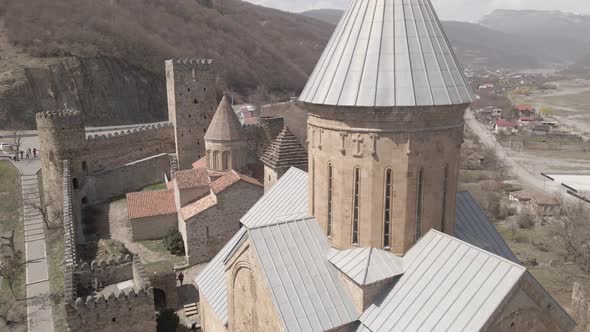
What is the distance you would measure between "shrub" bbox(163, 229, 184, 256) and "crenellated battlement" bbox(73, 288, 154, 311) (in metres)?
6.42

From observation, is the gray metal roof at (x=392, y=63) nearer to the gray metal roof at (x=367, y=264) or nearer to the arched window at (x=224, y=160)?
the gray metal roof at (x=367, y=264)

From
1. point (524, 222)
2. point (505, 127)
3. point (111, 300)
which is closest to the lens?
point (111, 300)

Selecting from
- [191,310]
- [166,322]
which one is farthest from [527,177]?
[166,322]

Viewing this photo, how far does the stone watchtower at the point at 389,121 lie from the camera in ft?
21.4

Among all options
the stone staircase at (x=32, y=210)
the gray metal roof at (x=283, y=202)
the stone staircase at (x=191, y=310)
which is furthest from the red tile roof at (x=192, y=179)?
the gray metal roof at (x=283, y=202)

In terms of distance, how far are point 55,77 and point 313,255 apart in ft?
119

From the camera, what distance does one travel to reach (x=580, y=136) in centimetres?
6725

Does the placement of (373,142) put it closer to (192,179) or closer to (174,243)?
(192,179)

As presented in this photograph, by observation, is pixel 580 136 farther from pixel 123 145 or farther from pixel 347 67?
pixel 347 67

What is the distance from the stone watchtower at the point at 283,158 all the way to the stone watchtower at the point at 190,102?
34.8 feet

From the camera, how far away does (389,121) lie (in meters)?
6.56

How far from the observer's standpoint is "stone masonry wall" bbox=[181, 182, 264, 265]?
16.5 metres

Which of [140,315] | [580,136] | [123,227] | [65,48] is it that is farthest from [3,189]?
[580,136]

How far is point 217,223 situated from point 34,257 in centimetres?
739
